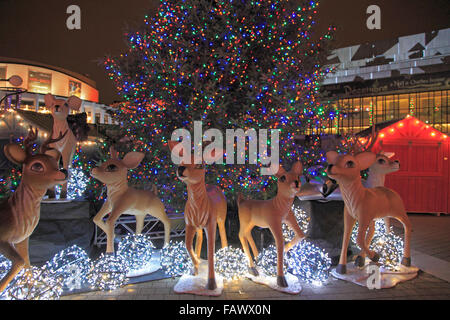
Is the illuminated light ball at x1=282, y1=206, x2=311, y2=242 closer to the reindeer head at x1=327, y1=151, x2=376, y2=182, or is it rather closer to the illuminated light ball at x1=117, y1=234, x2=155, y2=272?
the reindeer head at x1=327, y1=151, x2=376, y2=182

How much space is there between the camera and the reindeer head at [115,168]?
340cm

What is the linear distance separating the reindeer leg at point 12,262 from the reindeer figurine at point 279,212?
2295 millimetres

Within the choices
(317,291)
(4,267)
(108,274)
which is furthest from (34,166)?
(317,291)

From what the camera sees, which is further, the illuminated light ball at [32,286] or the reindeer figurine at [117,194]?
the reindeer figurine at [117,194]

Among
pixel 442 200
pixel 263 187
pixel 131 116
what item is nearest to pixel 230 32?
pixel 131 116

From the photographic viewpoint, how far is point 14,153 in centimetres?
246

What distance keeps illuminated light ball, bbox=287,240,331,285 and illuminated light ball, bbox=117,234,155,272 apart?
187cm

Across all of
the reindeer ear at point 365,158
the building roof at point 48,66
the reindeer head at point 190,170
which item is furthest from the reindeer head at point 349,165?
the building roof at point 48,66

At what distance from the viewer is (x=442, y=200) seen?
8242mm

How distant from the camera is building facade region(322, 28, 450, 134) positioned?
1123 cm

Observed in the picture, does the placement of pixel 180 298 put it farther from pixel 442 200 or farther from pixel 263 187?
pixel 442 200

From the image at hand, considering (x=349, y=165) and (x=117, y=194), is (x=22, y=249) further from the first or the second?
(x=349, y=165)

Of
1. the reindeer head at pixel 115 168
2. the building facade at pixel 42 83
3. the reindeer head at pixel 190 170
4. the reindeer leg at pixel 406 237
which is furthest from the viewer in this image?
the building facade at pixel 42 83

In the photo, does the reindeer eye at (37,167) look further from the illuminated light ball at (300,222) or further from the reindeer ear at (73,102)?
the illuminated light ball at (300,222)
